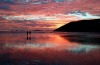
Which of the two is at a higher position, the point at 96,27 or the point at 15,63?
the point at 15,63

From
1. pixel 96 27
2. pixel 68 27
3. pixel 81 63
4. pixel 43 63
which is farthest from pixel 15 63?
pixel 68 27

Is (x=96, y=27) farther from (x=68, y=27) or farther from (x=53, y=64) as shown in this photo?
(x=53, y=64)

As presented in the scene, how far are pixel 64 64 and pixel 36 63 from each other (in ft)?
5.74

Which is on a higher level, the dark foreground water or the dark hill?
the dark foreground water

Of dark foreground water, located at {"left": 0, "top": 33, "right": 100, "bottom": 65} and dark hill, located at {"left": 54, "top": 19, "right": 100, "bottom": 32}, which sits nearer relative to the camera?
dark foreground water, located at {"left": 0, "top": 33, "right": 100, "bottom": 65}

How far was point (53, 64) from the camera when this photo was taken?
16719mm

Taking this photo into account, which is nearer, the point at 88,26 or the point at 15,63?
the point at 15,63

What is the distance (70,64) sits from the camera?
666 inches

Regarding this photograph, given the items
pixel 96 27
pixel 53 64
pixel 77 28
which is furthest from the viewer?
pixel 77 28

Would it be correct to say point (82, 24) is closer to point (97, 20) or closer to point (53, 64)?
point (97, 20)

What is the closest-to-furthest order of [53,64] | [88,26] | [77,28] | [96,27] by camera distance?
[53,64] → [96,27] → [88,26] → [77,28]

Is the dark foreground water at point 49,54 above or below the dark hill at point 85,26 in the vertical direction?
above

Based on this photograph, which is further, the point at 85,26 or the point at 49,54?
the point at 85,26

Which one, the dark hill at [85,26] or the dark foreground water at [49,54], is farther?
the dark hill at [85,26]
